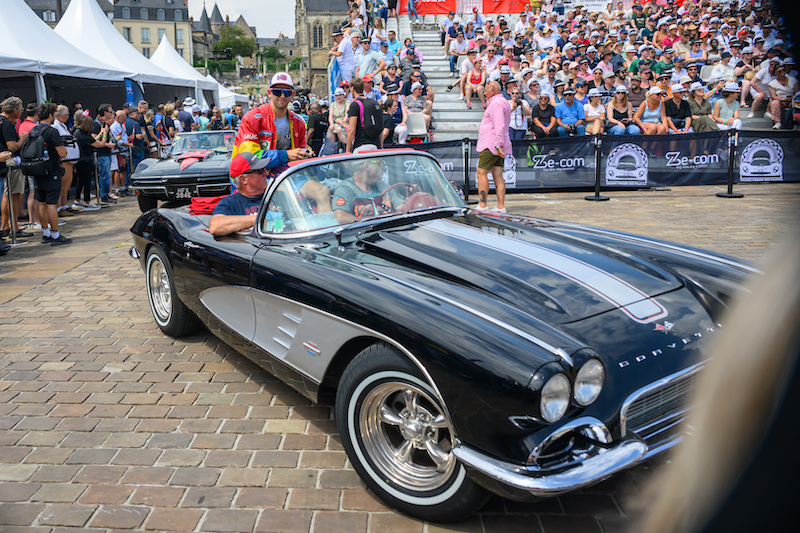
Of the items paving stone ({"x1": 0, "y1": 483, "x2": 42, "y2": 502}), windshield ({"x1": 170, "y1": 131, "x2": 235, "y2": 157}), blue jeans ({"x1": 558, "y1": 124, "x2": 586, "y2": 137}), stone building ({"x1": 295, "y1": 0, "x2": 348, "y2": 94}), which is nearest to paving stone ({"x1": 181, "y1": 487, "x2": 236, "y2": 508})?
paving stone ({"x1": 0, "y1": 483, "x2": 42, "y2": 502})

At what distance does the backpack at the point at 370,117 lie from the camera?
9.41 meters

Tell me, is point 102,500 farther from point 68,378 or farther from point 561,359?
point 561,359

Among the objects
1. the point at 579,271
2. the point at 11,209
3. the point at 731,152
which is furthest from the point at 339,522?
the point at 731,152

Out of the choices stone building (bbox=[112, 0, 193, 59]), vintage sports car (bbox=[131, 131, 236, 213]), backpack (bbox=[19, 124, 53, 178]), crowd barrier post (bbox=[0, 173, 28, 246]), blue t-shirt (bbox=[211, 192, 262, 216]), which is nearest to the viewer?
blue t-shirt (bbox=[211, 192, 262, 216])

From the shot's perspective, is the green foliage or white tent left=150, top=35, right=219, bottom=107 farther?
the green foliage

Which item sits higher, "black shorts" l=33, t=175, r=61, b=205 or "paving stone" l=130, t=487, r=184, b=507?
"black shorts" l=33, t=175, r=61, b=205

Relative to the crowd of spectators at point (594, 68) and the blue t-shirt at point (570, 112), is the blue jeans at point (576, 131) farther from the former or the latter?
the blue t-shirt at point (570, 112)

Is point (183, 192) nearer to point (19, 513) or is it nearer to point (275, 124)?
point (275, 124)

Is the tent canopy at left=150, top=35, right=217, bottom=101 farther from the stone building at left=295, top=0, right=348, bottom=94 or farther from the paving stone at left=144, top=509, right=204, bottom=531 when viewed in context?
the stone building at left=295, top=0, right=348, bottom=94

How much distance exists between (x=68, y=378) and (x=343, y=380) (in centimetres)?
242

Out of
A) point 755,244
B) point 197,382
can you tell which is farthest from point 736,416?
point 755,244

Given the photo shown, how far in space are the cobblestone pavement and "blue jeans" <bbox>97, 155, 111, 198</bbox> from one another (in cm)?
759

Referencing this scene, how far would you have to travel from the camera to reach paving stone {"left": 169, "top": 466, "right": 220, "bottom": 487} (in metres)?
2.82

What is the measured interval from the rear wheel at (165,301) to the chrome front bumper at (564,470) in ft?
9.96
